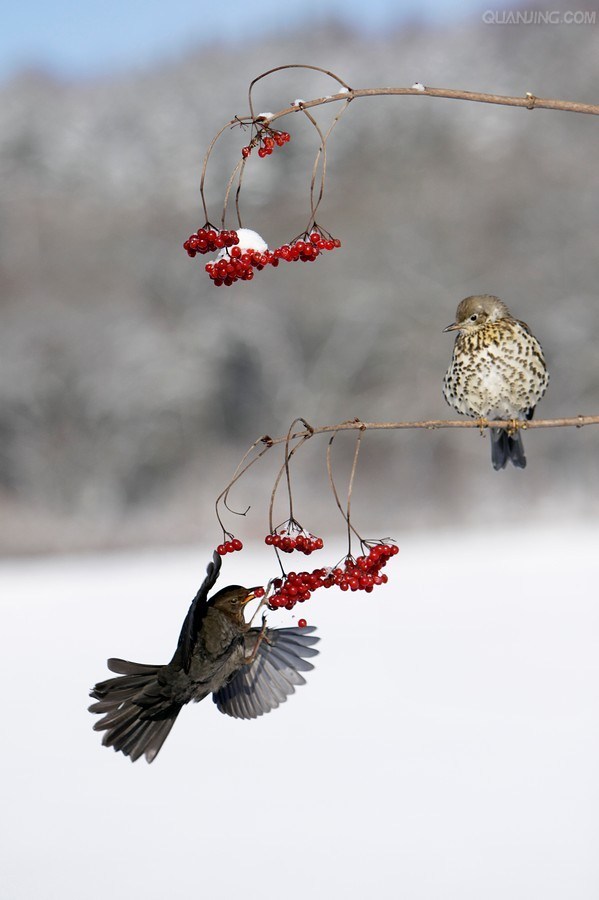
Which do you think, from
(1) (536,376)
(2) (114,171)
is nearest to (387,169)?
(2) (114,171)

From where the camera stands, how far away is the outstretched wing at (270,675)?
2.29 m

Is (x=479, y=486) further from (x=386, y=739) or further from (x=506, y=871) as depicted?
(x=506, y=871)

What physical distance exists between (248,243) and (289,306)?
8713 mm

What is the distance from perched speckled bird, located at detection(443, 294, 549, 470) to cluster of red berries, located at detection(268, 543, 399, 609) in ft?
2.92

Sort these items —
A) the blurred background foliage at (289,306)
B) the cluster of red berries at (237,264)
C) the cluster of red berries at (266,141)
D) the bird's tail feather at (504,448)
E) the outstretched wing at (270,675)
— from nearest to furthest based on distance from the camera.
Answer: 1. the cluster of red berries at (266,141)
2. the cluster of red berries at (237,264)
3. the outstretched wing at (270,675)
4. the bird's tail feather at (504,448)
5. the blurred background foliage at (289,306)

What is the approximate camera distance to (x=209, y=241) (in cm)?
148

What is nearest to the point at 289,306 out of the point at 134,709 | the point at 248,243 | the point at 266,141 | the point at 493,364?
the point at 493,364

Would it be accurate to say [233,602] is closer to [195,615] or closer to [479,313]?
[195,615]

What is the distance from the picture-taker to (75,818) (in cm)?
478

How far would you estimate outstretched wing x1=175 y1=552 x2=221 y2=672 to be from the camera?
153 centimetres

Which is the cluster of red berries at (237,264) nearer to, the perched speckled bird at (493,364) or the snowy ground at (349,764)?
the perched speckled bird at (493,364)

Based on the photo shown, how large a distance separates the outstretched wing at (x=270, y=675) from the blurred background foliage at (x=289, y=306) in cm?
601

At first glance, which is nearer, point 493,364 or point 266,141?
point 266,141

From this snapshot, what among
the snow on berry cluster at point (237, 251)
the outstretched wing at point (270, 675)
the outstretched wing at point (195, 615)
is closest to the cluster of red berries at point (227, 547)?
the outstretched wing at point (195, 615)
